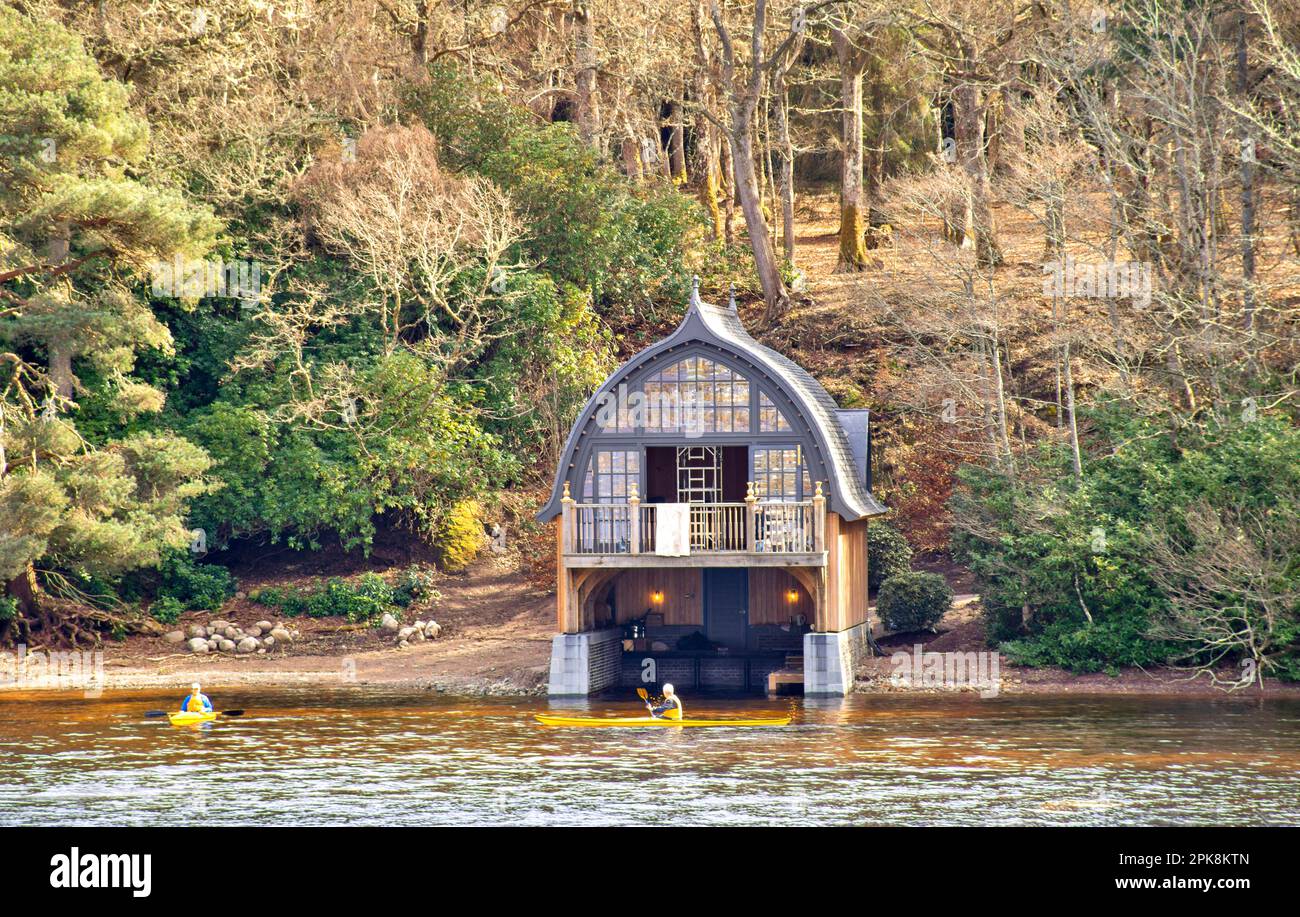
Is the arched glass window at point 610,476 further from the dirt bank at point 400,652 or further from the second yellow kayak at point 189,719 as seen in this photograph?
the second yellow kayak at point 189,719

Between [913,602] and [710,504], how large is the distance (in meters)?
7.62

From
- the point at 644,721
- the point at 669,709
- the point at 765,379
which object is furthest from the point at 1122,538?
the point at 644,721

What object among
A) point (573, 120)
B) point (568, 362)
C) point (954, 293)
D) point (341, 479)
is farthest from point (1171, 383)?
point (573, 120)

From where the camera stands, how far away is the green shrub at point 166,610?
47.3m

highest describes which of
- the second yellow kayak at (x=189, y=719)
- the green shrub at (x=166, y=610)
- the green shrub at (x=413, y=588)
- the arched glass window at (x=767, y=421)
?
the arched glass window at (x=767, y=421)

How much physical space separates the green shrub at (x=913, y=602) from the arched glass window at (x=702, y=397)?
22.5 feet

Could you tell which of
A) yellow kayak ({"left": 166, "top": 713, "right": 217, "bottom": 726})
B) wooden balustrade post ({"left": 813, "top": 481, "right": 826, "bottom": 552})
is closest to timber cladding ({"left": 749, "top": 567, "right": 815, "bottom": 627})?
wooden balustrade post ({"left": 813, "top": 481, "right": 826, "bottom": 552})

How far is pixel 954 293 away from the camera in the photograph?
153 ft

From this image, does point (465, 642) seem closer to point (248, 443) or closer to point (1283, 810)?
point (248, 443)

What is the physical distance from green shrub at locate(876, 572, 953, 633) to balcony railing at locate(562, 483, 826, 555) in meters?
5.55

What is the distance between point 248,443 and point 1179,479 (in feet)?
83.8

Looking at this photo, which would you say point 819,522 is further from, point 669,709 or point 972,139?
point 972,139

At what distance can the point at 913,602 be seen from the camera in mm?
42812

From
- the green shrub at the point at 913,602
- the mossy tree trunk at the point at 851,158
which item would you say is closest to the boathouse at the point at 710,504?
the green shrub at the point at 913,602
